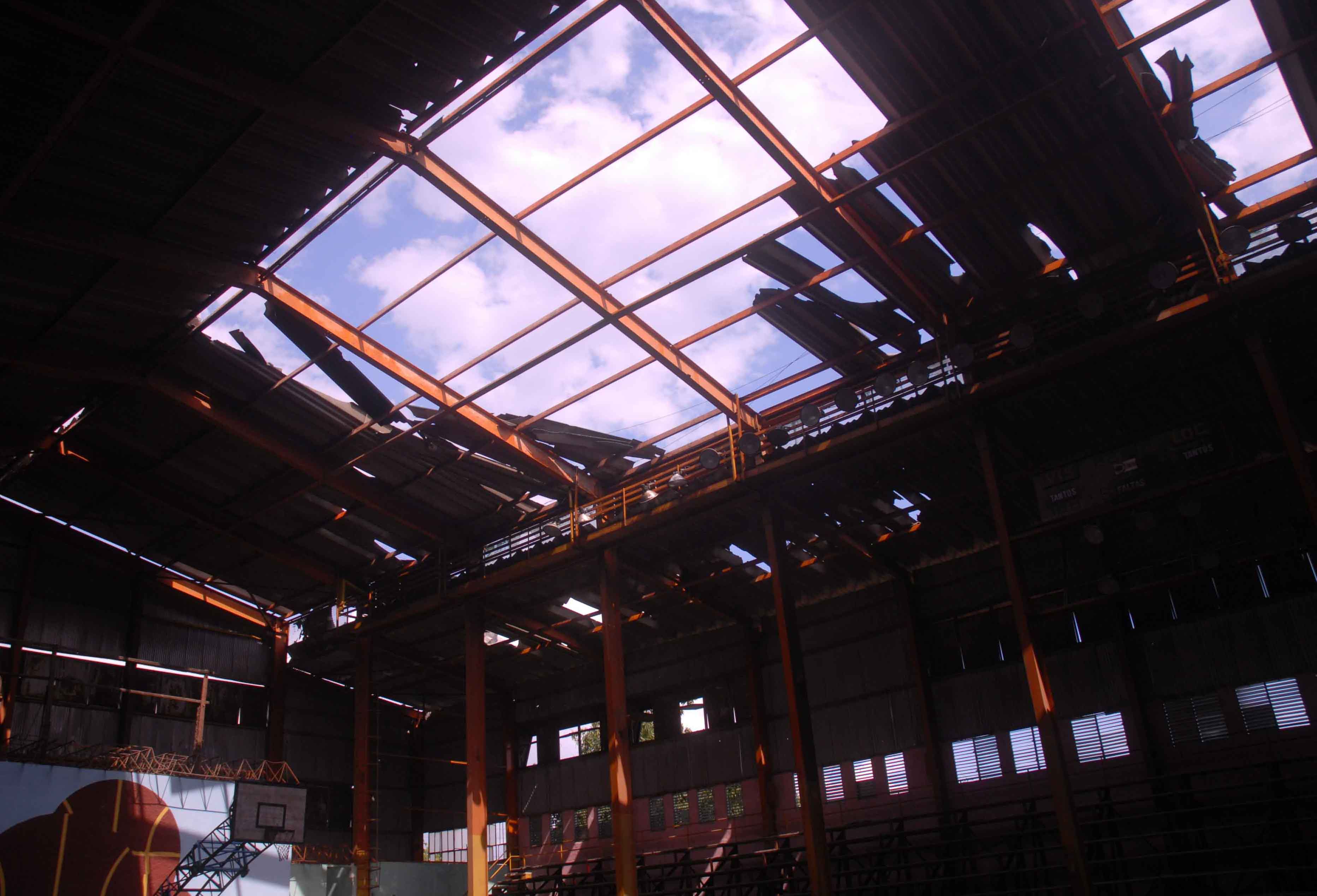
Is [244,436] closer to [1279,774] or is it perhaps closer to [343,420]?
[343,420]

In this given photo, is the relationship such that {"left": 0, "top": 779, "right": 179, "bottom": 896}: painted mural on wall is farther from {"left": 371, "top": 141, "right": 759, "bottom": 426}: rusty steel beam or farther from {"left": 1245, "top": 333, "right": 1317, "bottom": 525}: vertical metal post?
{"left": 1245, "top": 333, "right": 1317, "bottom": 525}: vertical metal post

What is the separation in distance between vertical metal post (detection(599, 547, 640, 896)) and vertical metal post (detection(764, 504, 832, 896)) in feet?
12.7

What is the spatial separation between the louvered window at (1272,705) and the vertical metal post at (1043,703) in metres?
6.74

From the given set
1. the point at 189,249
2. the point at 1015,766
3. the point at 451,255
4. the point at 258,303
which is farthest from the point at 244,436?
the point at 1015,766

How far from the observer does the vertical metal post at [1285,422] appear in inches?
620

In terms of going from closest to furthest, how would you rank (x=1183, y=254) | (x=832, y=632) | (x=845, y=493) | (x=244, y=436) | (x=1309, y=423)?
1. (x=1183, y=254)
2. (x=1309, y=423)
3. (x=845, y=493)
4. (x=244, y=436)
5. (x=832, y=632)

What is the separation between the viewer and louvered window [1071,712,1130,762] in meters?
22.9

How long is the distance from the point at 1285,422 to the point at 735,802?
58.8 ft

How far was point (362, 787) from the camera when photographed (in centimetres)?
2792

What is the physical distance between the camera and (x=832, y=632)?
92.6 feet

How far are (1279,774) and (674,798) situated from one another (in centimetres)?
1600

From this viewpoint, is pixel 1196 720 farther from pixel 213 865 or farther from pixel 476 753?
pixel 213 865

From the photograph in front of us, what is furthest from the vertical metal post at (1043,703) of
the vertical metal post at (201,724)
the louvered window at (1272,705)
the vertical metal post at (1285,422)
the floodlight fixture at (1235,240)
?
the vertical metal post at (201,724)

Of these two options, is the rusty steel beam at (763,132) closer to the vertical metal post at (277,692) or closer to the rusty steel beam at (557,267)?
the rusty steel beam at (557,267)
